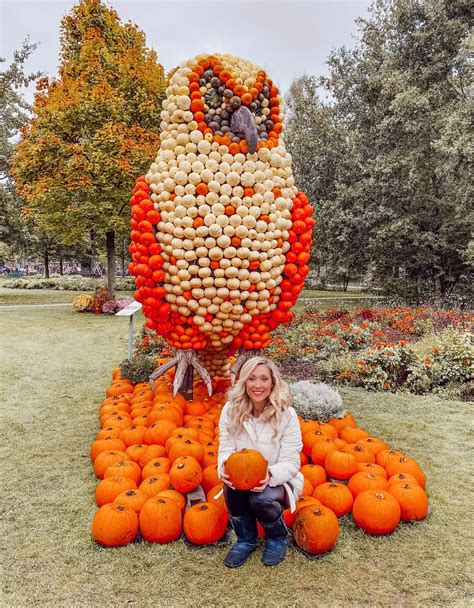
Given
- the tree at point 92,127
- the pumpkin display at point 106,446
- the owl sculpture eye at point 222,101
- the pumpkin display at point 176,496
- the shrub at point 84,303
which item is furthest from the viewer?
the shrub at point 84,303

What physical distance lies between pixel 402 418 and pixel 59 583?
4079 mm

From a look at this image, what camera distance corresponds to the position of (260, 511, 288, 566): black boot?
2.82 m

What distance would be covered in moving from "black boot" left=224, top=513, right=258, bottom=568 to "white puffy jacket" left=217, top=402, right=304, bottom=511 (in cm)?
32

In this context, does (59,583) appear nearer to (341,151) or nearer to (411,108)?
(411,108)

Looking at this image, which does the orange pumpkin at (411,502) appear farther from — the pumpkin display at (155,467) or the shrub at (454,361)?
the shrub at (454,361)

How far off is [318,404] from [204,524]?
203cm

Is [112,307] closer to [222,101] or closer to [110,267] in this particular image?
[110,267]

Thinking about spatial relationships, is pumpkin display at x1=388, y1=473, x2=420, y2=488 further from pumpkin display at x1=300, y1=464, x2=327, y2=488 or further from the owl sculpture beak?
the owl sculpture beak

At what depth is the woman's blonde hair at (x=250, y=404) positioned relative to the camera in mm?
3020

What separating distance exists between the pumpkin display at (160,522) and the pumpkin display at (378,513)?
1.25 m

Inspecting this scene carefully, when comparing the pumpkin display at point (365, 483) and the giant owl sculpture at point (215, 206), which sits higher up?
the giant owl sculpture at point (215, 206)

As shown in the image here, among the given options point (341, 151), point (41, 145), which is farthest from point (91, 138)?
point (341, 151)

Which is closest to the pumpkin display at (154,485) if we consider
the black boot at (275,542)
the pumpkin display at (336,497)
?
the black boot at (275,542)

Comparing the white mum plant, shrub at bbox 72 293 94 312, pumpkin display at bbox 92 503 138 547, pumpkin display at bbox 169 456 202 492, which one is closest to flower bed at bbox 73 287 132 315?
shrub at bbox 72 293 94 312
